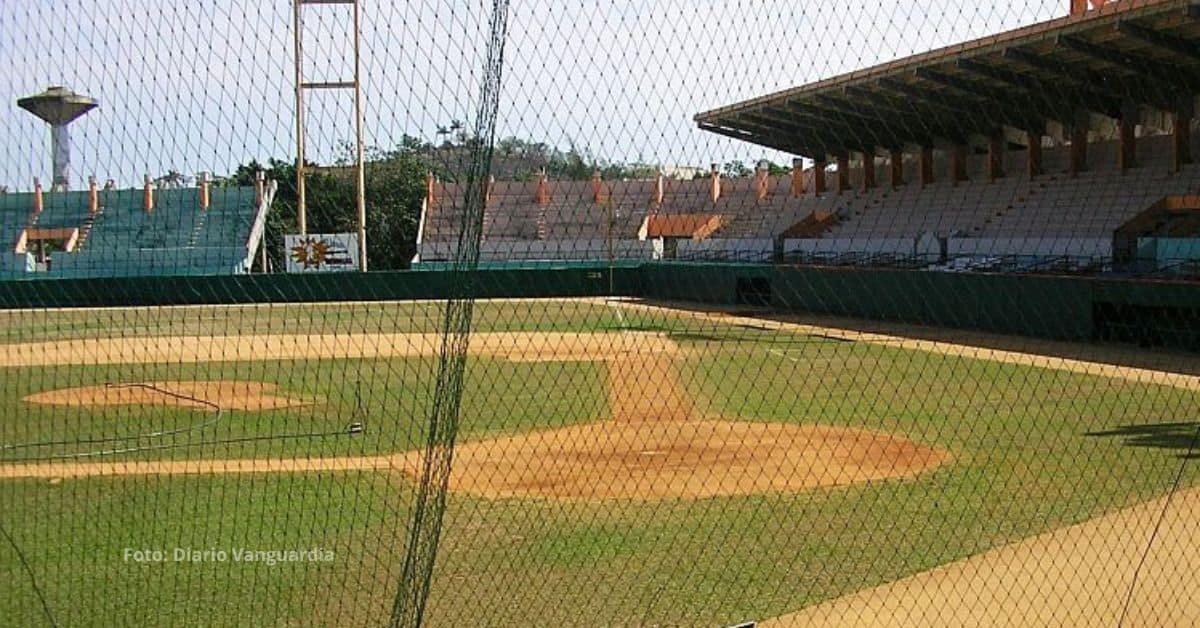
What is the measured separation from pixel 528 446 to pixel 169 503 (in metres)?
5.37

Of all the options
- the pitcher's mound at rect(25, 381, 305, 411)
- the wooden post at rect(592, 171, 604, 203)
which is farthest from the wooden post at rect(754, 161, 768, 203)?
the pitcher's mound at rect(25, 381, 305, 411)

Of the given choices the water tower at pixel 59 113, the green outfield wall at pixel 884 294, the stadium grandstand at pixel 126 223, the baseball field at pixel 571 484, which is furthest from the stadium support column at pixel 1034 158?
the water tower at pixel 59 113

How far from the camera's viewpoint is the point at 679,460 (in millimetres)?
14070

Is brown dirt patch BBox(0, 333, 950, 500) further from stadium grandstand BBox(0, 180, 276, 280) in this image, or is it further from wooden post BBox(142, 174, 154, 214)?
wooden post BBox(142, 174, 154, 214)

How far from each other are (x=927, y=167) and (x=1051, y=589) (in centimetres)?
1803

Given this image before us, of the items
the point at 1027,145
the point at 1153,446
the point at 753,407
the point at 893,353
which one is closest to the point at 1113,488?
the point at 1153,446

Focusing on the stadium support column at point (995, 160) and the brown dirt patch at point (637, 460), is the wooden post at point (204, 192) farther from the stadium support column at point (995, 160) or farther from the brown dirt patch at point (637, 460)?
the stadium support column at point (995, 160)

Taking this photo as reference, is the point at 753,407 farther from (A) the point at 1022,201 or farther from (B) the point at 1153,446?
(A) the point at 1022,201

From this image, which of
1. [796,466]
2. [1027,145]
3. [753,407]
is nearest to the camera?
[796,466]

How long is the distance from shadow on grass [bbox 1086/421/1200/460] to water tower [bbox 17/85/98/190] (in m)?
12.1

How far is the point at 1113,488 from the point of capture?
11.6 metres

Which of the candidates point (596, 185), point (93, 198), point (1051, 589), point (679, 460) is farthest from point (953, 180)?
point (93, 198)

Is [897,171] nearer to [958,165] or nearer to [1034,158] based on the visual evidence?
[958,165]

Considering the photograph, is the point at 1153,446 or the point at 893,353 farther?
the point at 893,353
